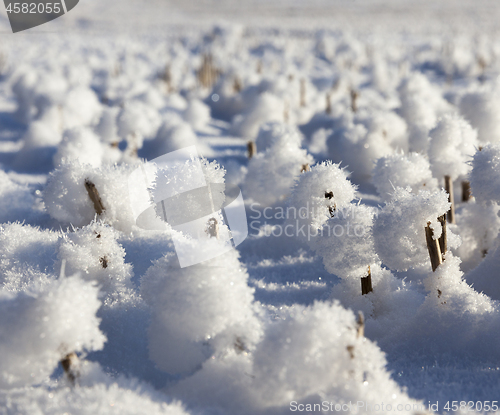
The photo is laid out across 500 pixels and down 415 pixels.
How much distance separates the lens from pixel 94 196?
8.23 feet

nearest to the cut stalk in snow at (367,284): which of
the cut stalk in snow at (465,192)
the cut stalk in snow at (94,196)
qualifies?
the cut stalk in snow at (94,196)

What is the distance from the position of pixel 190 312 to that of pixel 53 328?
0.38m

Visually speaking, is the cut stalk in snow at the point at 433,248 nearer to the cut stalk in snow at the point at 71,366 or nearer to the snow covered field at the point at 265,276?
the snow covered field at the point at 265,276

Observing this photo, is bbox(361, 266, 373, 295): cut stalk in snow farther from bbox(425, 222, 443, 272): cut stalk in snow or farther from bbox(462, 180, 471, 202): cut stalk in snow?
bbox(462, 180, 471, 202): cut stalk in snow

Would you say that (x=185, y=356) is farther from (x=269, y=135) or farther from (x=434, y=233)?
(x=269, y=135)

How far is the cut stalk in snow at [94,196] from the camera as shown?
8.18 feet

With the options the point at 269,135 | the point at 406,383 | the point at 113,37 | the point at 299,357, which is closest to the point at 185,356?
the point at 299,357

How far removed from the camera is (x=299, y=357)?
1237 millimetres
